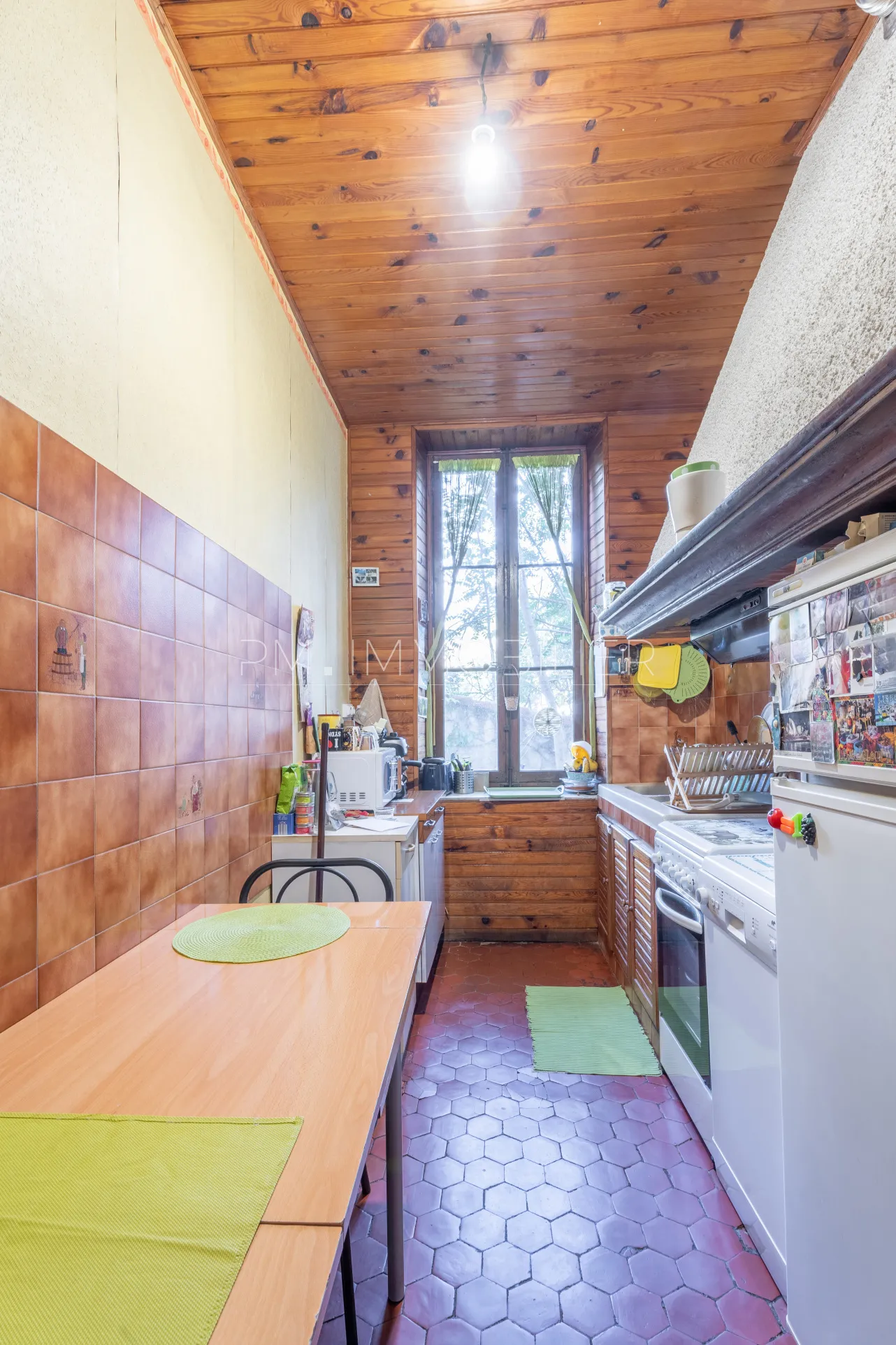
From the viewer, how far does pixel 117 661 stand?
1.43m

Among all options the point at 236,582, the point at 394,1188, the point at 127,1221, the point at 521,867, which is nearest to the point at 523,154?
the point at 236,582

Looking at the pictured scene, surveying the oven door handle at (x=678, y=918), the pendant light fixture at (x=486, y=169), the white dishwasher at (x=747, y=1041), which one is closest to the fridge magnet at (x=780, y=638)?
the white dishwasher at (x=747, y=1041)

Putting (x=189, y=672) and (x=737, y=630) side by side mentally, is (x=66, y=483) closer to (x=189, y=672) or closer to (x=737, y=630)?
(x=189, y=672)

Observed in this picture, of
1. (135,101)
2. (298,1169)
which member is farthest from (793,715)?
(135,101)

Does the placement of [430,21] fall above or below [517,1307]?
above

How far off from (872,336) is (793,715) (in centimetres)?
68

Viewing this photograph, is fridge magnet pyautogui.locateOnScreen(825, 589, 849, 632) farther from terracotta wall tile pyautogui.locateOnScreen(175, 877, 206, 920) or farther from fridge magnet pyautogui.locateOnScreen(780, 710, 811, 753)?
terracotta wall tile pyautogui.locateOnScreen(175, 877, 206, 920)

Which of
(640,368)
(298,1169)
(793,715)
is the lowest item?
(298,1169)

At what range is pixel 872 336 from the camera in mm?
1199

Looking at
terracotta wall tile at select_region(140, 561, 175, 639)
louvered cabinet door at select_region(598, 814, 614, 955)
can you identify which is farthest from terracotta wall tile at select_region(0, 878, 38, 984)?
louvered cabinet door at select_region(598, 814, 614, 955)

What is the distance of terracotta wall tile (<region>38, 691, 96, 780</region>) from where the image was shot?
46.6 inches

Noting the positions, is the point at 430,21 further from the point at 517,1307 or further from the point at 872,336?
the point at 517,1307

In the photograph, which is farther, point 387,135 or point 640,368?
point 640,368

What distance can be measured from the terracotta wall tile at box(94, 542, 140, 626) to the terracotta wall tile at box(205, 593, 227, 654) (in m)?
0.39
